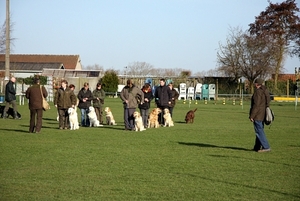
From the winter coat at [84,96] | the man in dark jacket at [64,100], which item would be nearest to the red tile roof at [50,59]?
the winter coat at [84,96]

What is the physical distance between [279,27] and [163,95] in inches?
1652

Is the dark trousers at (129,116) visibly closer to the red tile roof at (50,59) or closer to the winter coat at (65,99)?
the winter coat at (65,99)

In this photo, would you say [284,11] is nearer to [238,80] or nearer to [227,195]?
[238,80]

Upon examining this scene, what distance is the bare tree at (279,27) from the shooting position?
57969 millimetres

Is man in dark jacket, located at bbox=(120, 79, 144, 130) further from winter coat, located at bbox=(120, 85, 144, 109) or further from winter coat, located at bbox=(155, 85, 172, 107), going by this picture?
winter coat, located at bbox=(155, 85, 172, 107)

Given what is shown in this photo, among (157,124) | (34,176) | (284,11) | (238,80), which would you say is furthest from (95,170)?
(284,11)

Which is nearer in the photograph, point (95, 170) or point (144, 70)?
point (95, 170)

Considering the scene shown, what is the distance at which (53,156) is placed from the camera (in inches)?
477

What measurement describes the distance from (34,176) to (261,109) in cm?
626

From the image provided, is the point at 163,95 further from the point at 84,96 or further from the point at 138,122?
the point at 84,96

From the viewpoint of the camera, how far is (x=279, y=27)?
197 feet

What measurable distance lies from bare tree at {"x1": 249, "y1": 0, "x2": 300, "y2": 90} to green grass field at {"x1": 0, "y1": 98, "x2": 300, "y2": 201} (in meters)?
42.3

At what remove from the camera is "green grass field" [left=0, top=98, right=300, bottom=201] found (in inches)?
323

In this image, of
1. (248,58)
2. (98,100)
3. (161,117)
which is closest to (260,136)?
(161,117)
